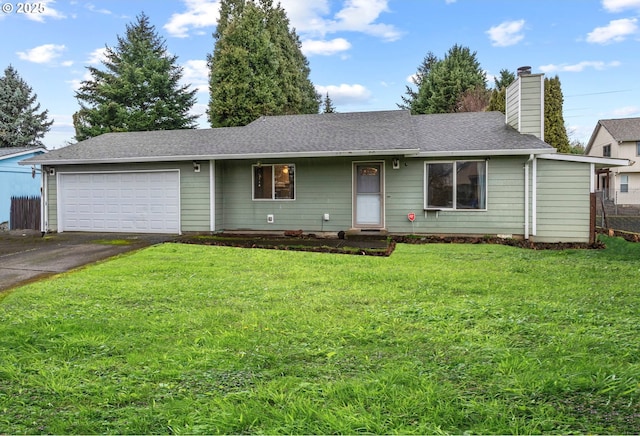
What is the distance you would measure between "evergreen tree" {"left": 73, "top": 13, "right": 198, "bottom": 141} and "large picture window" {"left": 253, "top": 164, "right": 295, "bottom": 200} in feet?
56.0

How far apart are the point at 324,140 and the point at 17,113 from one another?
85.0 ft

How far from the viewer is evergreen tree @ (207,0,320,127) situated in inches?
970

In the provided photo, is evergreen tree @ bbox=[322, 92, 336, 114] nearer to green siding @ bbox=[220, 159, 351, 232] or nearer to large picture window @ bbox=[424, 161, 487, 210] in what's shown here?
green siding @ bbox=[220, 159, 351, 232]

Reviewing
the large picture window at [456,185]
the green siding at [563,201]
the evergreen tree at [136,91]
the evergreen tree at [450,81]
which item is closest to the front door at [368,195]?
the large picture window at [456,185]

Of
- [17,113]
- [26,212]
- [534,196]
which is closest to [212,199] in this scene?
[26,212]

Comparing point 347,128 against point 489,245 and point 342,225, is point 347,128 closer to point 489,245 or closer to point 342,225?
point 342,225

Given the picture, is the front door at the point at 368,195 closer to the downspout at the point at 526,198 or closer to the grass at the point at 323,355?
the downspout at the point at 526,198

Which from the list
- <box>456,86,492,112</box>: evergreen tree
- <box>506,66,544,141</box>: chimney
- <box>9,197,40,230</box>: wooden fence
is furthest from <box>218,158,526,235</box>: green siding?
<box>456,86,492,112</box>: evergreen tree

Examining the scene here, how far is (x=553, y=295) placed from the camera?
15.5ft

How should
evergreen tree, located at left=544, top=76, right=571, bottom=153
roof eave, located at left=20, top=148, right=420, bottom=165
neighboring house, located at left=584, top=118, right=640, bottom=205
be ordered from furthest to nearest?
neighboring house, located at left=584, top=118, right=640, bottom=205
evergreen tree, located at left=544, top=76, right=571, bottom=153
roof eave, located at left=20, top=148, right=420, bottom=165

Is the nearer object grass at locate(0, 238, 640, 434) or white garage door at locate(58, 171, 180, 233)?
grass at locate(0, 238, 640, 434)

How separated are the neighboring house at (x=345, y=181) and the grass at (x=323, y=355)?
4981 millimetres

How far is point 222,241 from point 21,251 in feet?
13.5

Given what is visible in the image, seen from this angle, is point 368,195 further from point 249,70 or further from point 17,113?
point 17,113
